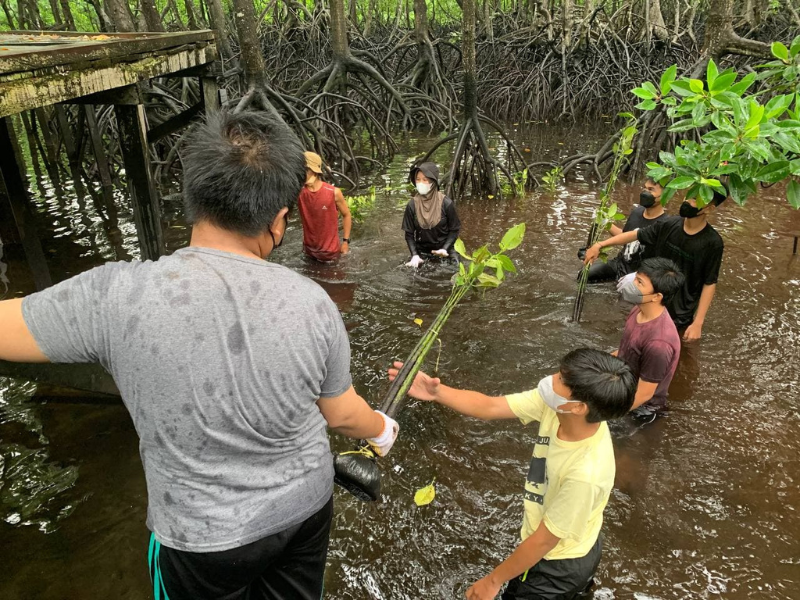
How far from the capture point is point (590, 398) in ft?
5.19

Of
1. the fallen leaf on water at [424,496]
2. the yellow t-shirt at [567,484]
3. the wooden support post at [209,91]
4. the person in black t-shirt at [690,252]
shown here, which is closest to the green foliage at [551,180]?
the person in black t-shirt at [690,252]

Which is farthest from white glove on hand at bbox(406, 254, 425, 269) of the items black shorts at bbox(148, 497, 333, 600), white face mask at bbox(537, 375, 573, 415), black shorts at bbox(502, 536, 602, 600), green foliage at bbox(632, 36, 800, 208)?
black shorts at bbox(148, 497, 333, 600)

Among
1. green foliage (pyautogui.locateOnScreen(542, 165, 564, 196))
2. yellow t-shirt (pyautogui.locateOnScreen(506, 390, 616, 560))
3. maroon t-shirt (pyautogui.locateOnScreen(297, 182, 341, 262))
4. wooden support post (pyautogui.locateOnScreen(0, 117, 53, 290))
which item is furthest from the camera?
green foliage (pyautogui.locateOnScreen(542, 165, 564, 196))

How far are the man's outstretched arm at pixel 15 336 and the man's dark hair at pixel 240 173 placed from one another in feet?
1.31

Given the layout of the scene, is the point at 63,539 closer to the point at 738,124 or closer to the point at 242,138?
the point at 242,138

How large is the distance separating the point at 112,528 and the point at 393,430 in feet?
5.39

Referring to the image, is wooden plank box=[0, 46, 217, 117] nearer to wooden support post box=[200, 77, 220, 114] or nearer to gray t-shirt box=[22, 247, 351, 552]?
wooden support post box=[200, 77, 220, 114]

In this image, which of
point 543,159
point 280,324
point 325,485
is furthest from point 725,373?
point 543,159

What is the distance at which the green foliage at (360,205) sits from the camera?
616 cm

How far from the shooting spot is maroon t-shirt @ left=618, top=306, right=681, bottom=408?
8.27ft

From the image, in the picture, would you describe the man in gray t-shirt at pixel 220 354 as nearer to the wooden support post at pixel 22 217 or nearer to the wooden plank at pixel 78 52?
the wooden plank at pixel 78 52

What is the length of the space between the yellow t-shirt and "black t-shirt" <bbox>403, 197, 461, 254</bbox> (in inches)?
114

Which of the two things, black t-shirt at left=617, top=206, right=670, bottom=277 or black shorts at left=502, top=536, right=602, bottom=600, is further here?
black t-shirt at left=617, top=206, right=670, bottom=277

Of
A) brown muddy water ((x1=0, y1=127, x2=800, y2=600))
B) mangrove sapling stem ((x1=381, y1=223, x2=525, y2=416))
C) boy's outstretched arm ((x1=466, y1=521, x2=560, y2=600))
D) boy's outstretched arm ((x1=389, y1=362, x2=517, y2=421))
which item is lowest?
brown muddy water ((x1=0, y1=127, x2=800, y2=600))
